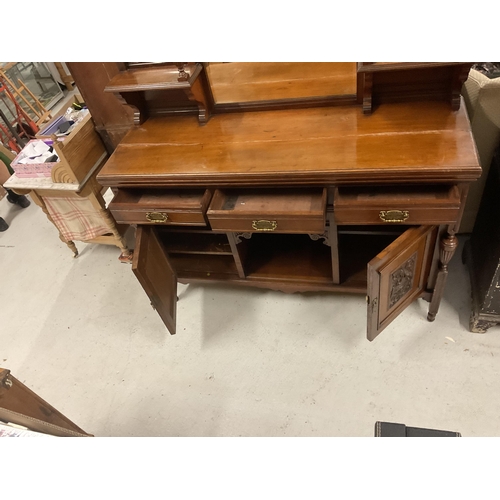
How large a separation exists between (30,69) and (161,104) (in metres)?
3.43

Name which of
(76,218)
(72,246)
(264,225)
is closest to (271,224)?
Result: (264,225)

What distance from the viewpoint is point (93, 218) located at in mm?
2258

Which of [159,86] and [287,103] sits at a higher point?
[159,86]

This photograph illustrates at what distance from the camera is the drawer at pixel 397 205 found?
1.34m

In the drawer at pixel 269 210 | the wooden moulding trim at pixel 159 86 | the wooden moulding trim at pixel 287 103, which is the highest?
the wooden moulding trim at pixel 159 86

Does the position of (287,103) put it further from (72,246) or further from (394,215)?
(72,246)

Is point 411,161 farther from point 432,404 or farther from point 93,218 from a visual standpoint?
point 93,218

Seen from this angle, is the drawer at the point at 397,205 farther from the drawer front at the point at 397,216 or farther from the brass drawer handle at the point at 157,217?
the brass drawer handle at the point at 157,217

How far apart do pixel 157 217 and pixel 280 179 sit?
0.53 m

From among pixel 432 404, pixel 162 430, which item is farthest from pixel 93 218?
pixel 432 404

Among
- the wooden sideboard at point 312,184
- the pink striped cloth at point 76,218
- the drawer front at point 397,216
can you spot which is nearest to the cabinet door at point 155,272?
the wooden sideboard at point 312,184

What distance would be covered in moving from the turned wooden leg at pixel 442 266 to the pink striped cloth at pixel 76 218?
1.66m

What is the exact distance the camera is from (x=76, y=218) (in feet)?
7.48

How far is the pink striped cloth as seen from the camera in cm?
220
